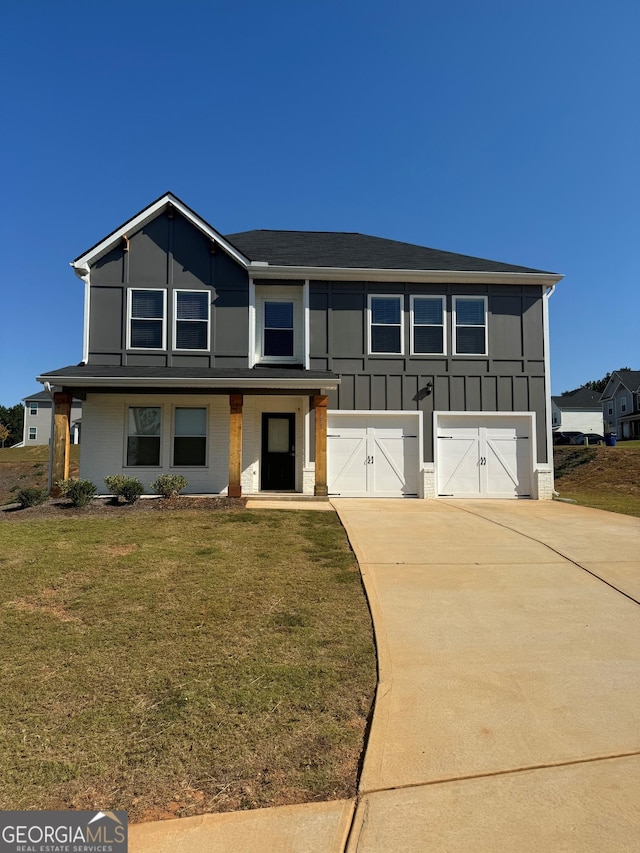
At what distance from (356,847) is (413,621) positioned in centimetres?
273

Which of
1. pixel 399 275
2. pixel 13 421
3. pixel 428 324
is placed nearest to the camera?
pixel 399 275

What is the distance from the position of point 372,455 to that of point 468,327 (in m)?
4.58

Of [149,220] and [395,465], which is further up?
[149,220]

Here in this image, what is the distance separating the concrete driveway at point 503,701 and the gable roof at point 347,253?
29.9ft

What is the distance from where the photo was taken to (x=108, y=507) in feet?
33.8

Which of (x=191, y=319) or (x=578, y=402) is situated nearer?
(x=191, y=319)

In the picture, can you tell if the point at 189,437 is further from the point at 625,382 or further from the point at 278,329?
the point at 625,382

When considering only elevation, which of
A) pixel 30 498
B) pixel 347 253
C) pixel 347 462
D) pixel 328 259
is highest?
pixel 347 253

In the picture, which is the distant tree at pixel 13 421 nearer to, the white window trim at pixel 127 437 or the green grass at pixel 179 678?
the white window trim at pixel 127 437

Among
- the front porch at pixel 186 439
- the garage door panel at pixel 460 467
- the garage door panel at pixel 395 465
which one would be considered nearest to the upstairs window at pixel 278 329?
the front porch at pixel 186 439

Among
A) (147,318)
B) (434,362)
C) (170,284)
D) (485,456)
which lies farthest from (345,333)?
(147,318)

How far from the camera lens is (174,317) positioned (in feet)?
44.2

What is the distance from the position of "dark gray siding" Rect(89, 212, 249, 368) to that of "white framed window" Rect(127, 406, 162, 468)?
4.29ft

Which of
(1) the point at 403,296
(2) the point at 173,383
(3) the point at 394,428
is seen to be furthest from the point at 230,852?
(1) the point at 403,296
